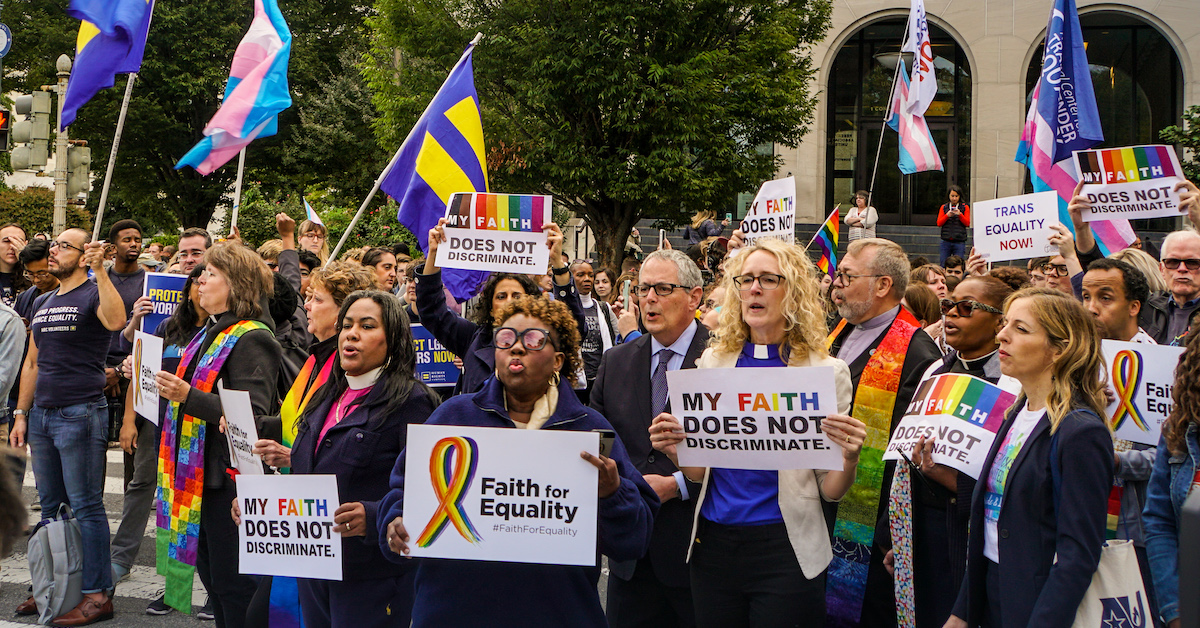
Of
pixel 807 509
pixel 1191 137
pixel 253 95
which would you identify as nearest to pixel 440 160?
pixel 253 95

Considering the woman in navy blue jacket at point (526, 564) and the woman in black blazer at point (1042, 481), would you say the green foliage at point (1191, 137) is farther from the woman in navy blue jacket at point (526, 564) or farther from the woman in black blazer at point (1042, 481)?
the woman in navy blue jacket at point (526, 564)

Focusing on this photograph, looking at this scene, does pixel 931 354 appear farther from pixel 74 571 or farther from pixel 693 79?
pixel 693 79

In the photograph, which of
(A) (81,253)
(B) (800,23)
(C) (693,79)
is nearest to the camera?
(A) (81,253)

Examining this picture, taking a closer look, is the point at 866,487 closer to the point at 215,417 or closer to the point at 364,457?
the point at 364,457

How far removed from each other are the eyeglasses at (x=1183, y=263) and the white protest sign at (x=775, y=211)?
331 cm

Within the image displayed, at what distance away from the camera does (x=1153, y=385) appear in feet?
13.8

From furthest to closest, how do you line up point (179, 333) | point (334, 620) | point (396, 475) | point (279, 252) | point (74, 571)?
1. point (279, 252)
2. point (74, 571)
3. point (179, 333)
4. point (334, 620)
5. point (396, 475)

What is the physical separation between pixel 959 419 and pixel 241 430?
2.93 meters

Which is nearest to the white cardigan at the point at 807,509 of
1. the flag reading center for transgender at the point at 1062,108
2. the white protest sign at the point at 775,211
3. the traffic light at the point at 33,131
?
the white protest sign at the point at 775,211

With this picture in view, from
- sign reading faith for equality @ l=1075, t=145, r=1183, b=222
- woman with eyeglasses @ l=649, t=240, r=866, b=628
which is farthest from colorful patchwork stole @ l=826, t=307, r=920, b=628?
sign reading faith for equality @ l=1075, t=145, r=1183, b=222

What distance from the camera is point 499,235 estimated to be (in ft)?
21.8

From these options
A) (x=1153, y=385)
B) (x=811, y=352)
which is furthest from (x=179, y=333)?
(x=1153, y=385)

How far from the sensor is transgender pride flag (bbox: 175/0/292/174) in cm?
Result: 952

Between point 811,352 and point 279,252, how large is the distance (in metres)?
6.34
